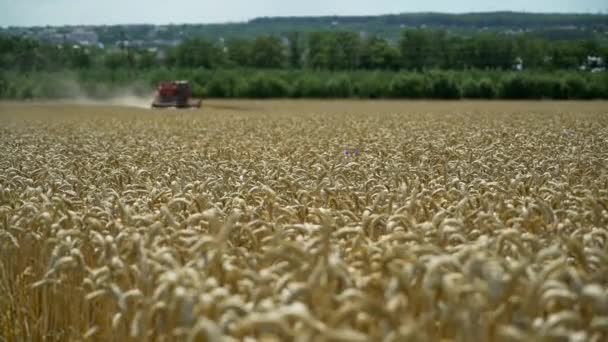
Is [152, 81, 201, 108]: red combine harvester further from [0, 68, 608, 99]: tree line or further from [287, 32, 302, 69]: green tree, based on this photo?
[287, 32, 302, 69]: green tree

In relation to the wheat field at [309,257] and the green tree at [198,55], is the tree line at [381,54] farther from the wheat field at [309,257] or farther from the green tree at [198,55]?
the wheat field at [309,257]

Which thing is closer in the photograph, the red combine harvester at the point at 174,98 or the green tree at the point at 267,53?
the red combine harvester at the point at 174,98

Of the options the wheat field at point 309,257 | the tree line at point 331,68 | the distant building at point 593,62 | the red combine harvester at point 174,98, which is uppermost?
the wheat field at point 309,257

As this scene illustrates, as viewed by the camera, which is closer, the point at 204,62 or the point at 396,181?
the point at 396,181

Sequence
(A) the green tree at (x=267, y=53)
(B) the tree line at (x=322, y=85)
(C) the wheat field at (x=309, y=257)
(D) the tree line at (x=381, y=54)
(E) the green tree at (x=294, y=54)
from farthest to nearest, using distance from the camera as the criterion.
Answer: (E) the green tree at (x=294, y=54)
(A) the green tree at (x=267, y=53)
(D) the tree line at (x=381, y=54)
(B) the tree line at (x=322, y=85)
(C) the wheat field at (x=309, y=257)

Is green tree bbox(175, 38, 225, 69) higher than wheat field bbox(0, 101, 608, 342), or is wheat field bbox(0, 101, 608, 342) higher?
wheat field bbox(0, 101, 608, 342)

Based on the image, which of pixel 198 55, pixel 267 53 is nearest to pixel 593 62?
pixel 267 53

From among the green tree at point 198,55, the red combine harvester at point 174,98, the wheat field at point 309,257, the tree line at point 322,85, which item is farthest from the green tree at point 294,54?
the wheat field at point 309,257

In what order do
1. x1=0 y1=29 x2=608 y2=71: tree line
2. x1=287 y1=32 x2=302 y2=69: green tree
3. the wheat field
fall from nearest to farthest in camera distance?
the wheat field, x1=0 y1=29 x2=608 y2=71: tree line, x1=287 y1=32 x2=302 y2=69: green tree

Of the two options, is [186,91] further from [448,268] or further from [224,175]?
[448,268]

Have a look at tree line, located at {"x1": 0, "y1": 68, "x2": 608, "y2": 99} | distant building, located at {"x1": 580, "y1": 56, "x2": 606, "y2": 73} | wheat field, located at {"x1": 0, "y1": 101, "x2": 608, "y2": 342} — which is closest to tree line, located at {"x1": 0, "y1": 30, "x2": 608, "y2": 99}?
tree line, located at {"x1": 0, "y1": 68, "x2": 608, "y2": 99}

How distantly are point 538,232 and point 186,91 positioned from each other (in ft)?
141

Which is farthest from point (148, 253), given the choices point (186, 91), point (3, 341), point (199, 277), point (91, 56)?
point (91, 56)

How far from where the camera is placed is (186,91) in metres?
47.7
